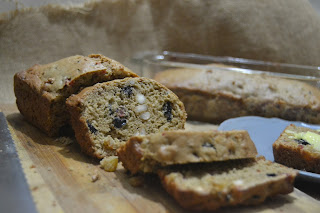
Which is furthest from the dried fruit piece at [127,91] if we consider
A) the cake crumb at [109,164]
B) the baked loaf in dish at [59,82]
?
the cake crumb at [109,164]

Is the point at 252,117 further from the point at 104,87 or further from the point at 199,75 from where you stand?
the point at 104,87

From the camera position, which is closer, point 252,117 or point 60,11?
point 252,117

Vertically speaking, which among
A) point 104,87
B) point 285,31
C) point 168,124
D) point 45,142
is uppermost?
point 285,31

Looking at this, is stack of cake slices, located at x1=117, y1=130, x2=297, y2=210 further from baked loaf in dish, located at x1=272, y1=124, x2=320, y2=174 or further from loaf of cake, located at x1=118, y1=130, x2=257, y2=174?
baked loaf in dish, located at x1=272, y1=124, x2=320, y2=174

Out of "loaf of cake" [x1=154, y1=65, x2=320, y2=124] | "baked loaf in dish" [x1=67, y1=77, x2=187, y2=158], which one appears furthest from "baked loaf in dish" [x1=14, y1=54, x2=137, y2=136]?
"loaf of cake" [x1=154, y1=65, x2=320, y2=124]

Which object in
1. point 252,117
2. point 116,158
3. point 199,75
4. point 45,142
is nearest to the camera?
point 116,158

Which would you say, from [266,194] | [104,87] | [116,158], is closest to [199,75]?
[104,87]

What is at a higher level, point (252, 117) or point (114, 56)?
point (114, 56)
